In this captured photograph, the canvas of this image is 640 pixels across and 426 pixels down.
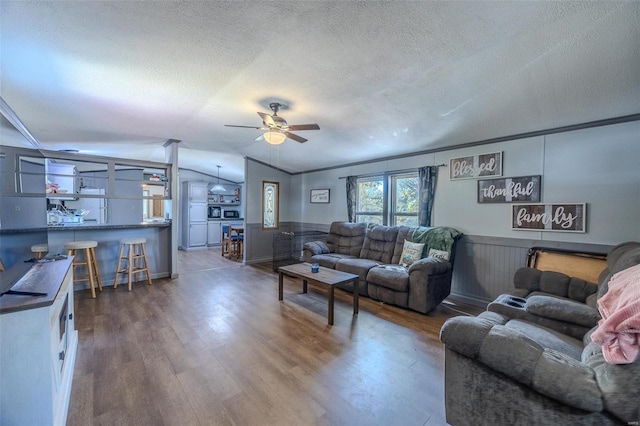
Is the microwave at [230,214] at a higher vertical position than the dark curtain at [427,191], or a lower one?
lower

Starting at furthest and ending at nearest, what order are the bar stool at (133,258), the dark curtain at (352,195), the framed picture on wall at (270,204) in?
1. the framed picture on wall at (270,204)
2. the dark curtain at (352,195)
3. the bar stool at (133,258)

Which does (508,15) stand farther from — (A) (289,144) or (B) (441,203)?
(A) (289,144)

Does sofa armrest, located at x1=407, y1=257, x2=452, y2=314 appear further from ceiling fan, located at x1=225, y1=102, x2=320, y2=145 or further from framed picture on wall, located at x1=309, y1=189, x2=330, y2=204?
framed picture on wall, located at x1=309, y1=189, x2=330, y2=204

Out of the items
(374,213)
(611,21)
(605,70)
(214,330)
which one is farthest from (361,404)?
(374,213)

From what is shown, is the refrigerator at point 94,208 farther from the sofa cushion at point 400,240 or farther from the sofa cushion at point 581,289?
the sofa cushion at point 581,289

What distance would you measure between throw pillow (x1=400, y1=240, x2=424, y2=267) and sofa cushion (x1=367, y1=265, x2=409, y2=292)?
0.16 m

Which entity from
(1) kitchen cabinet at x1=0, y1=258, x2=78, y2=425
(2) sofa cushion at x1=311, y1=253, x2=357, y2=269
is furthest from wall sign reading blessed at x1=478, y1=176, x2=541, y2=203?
(1) kitchen cabinet at x1=0, y1=258, x2=78, y2=425

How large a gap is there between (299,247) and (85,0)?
585cm

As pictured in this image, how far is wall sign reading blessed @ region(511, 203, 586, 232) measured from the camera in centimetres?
302

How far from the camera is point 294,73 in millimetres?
2439

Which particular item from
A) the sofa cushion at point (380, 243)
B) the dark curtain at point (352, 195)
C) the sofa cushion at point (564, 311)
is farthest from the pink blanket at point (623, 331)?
the dark curtain at point (352, 195)

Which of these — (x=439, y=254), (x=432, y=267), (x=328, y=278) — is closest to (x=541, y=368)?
(x=432, y=267)

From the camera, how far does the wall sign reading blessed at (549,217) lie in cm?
302

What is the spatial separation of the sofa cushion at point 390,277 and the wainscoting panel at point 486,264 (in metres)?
0.94
